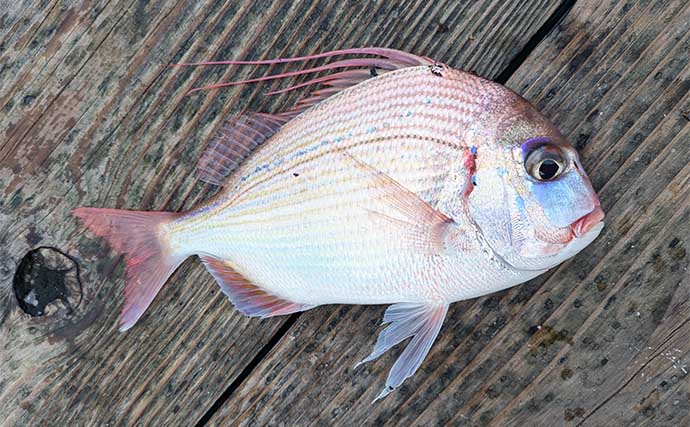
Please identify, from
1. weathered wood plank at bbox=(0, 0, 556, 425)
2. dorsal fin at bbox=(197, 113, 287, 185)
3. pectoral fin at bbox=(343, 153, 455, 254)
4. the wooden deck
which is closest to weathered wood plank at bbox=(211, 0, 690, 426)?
the wooden deck

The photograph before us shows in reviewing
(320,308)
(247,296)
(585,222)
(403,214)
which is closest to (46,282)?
(247,296)

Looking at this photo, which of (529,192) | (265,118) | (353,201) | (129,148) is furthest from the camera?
(129,148)

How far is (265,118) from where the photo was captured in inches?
50.8

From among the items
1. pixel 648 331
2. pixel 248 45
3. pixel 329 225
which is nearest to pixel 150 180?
pixel 248 45

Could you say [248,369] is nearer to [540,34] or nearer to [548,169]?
[548,169]

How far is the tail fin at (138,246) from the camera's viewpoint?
131cm

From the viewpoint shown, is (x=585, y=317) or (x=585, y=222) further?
(x=585, y=317)

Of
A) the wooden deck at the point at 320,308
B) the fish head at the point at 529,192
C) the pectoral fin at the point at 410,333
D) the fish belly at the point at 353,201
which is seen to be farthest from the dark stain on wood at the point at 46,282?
the fish head at the point at 529,192

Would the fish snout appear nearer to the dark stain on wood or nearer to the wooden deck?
the wooden deck

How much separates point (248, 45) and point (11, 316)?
0.96 meters

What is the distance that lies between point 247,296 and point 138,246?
0.30 metres

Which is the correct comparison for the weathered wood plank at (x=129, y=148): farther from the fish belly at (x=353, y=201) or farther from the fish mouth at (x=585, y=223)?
the fish mouth at (x=585, y=223)

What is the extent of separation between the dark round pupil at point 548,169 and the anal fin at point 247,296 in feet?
2.09

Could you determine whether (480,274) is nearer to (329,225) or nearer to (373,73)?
(329,225)
